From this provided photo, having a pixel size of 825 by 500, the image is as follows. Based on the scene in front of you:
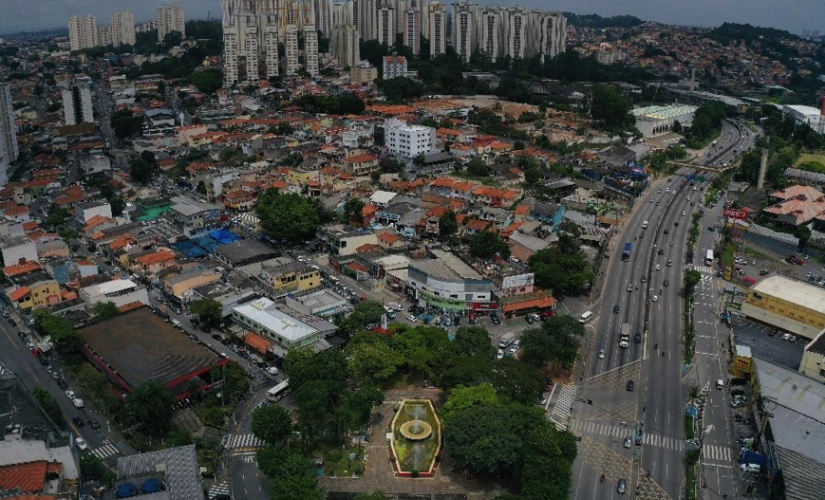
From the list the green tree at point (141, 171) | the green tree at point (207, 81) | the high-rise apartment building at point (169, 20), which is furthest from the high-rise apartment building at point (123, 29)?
the green tree at point (141, 171)

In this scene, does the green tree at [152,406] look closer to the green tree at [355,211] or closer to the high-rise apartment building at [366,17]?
the green tree at [355,211]

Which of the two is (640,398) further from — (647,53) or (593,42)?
(593,42)

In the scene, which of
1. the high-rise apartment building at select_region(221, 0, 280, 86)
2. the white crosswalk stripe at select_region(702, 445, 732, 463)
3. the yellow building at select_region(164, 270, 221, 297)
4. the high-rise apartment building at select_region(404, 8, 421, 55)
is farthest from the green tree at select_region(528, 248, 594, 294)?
the high-rise apartment building at select_region(404, 8, 421, 55)

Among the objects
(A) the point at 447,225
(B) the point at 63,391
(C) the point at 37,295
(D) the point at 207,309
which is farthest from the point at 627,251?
(C) the point at 37,295

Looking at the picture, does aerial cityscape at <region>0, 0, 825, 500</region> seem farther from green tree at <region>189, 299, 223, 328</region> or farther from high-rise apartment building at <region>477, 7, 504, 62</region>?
high-rise apartment building at <region>477, 7, 504, 62</region>

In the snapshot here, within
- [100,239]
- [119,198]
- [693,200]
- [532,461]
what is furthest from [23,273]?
[693,200]

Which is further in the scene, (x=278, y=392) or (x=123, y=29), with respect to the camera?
(x=123, y=29)

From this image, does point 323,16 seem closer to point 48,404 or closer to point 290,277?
point 290,277

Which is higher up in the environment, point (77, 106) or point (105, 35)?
point (105, 35)
